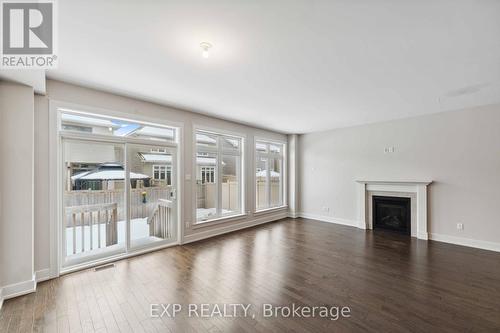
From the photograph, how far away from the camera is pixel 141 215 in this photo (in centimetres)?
403

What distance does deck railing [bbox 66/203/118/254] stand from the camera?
11.1 feet

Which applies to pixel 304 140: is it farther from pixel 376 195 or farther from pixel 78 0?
pixel 78 0

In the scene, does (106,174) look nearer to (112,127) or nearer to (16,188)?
(112,127)

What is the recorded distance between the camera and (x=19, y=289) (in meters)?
2.60

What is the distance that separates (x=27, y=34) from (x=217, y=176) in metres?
3.85

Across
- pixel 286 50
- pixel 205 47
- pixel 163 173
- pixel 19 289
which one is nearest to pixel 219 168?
pixel 163 173

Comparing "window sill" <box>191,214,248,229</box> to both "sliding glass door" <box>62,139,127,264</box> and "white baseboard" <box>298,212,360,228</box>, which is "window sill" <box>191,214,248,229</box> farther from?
"white baseboard" <box>298,212,360,228</box>

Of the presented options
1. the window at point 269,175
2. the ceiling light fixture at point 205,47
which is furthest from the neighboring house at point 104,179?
the window at point 269,175

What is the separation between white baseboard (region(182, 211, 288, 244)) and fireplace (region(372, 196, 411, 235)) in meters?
2.67

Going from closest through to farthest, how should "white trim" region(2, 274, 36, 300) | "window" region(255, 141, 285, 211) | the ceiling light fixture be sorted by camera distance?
the ceiling light fixture, "white trim" region(2, 274, 36, 300), "window" region(255, 141, 285, 211)

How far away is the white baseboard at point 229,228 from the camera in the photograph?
4.63 metres

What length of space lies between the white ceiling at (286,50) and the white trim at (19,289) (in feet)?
8.77

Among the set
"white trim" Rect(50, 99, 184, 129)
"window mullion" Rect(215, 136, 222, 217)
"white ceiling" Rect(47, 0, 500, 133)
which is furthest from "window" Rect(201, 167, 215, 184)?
"white ceiling" Rect(47, 0, 500, 133)

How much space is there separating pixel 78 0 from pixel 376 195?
639 cm
